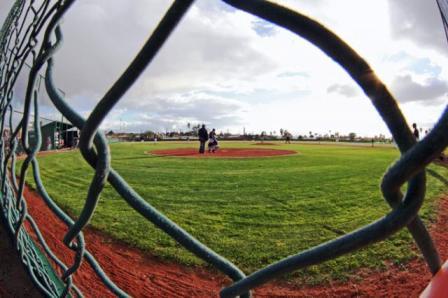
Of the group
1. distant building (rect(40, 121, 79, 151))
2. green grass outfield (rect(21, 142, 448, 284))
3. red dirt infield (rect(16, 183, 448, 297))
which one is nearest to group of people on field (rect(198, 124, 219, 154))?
distant building (rect(40, 121, 79, 151))

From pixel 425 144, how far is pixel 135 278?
9.92ft

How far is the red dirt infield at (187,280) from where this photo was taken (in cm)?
268

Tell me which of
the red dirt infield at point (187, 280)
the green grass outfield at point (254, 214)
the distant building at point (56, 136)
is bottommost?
the red dirt infield at point (187, 280)

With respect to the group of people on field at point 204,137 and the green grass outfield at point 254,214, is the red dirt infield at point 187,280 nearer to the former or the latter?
the green grass outfield at point 254,214

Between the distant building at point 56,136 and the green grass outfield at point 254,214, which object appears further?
the distant building at point 56,136

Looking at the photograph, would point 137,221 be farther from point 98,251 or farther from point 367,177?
point 367,177

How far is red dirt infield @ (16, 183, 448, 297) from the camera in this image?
268 cm

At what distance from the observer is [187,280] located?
9.68ft

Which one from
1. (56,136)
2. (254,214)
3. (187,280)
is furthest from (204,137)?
(187,280)

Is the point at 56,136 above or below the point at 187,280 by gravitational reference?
above

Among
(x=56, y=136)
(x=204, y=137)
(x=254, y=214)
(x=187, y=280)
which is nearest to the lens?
(x=187, y=280)

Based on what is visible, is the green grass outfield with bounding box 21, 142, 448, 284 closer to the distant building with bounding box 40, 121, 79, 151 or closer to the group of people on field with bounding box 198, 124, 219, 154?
the group of people on field with bounding box 198, 124, 219, 154

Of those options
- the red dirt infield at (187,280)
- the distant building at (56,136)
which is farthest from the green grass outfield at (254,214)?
the distant building at (56,136)

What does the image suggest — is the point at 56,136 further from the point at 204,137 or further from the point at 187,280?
the point at 187,280
